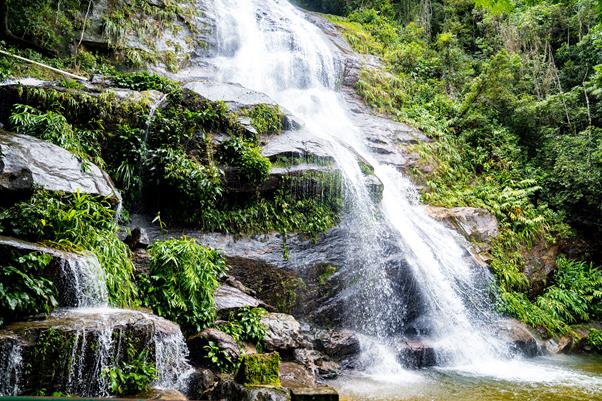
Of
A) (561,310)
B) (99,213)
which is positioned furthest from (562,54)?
(99,213)

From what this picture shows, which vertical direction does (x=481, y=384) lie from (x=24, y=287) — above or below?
below

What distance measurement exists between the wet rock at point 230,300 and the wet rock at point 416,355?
9.66 ft

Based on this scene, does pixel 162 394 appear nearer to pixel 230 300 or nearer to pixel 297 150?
pixel 230 300

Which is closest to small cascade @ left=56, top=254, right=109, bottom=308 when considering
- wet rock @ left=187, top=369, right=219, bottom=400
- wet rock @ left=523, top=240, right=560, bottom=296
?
wet rock @ left=187, top=369, right=219, bottom=400

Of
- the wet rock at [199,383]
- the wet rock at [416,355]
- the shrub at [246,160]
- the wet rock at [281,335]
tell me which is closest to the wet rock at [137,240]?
the wet rock at [281,335]

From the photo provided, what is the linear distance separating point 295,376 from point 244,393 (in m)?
1.43

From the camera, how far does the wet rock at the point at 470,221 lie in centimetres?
Answer: 1257

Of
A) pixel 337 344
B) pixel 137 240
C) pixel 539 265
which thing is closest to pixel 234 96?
pixel 137 240

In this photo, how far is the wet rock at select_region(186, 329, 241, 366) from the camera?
6141 mm

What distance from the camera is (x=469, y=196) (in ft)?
47.0

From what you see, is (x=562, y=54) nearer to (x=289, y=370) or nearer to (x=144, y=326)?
(x=289, y=370)

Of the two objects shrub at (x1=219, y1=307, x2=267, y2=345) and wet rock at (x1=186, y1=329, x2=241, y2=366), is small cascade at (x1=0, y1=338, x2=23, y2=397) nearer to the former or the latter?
wet rock at (x1=186, y1=329, x2=241, y2=366)

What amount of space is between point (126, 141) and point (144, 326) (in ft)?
16.8

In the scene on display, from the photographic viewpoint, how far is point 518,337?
33.2 feet
